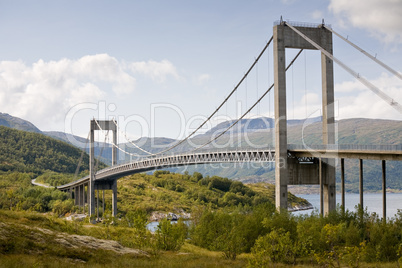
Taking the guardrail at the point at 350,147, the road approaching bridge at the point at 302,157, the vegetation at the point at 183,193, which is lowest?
the vegetation at the point at 183,193

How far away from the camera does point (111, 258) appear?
875 inches

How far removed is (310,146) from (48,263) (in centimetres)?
2714

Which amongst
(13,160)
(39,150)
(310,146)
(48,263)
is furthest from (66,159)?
(48,263)

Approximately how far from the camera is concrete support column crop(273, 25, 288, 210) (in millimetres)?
42562

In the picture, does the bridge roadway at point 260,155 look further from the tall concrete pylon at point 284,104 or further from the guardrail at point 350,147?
the tall concrete pylon at point 284,104

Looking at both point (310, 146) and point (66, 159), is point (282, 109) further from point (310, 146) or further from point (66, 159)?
point (66, 159)

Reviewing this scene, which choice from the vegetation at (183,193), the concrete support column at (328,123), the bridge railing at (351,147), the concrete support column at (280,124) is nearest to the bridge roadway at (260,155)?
the bridge railing at (351,147)

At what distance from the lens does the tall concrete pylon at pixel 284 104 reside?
42719 millimetres

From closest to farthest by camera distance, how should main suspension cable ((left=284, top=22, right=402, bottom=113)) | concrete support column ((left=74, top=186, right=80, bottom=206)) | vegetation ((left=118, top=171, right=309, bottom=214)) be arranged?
main suspension cable ((left=284, top=22, right=402, bottom=113)) < concrete support column ((left=74, top=186, right=80, bottom=206)) < vegetation ((left=118, top=171, right=309, bottom=214))

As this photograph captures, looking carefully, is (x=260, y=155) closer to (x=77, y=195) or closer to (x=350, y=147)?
(x=350, y=147)

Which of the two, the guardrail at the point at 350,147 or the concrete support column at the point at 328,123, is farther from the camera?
the concrete support column at the point at 328,123

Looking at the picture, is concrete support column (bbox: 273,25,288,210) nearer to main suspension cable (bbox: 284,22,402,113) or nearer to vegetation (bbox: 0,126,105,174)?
main suspension cable (bbox: 284,22,402,113)

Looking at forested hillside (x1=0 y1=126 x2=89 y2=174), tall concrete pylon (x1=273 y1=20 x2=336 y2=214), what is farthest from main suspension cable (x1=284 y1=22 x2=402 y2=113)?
forested hillside (x1=0 y1=126 x2=89 y2=174)

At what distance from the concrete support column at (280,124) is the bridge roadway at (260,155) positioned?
128 centimetres
